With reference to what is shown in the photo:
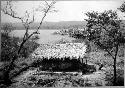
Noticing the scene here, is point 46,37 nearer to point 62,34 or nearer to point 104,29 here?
point 62,34

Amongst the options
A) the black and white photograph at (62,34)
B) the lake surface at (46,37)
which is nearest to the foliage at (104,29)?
the black and white photograph at (62,34)

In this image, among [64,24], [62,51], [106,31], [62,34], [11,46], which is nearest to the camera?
[64,24]

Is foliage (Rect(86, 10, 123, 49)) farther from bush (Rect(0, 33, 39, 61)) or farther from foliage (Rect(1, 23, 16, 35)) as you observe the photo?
foliage (Rect(1, 23, 16, 35))

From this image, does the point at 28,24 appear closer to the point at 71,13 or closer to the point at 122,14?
the point at 71,13

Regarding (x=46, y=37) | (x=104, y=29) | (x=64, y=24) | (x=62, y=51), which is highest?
(x=64, y=24)

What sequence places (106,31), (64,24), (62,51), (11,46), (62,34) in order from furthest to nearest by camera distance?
(62,51)
(11,46)
(106,31)
(62,34)
(64,24)

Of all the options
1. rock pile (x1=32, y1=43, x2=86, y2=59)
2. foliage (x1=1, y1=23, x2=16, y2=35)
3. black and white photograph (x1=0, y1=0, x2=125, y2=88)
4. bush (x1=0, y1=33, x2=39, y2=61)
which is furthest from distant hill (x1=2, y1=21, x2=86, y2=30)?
rock pile (x1=32, y1=43, x2=86, y2=59)

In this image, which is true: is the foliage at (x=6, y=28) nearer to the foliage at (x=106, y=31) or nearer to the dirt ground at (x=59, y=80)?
the dirt ground at (x=59, y=80)

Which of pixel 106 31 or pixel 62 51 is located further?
pixel 62 51

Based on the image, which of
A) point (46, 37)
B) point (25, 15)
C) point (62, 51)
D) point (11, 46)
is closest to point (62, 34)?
point (46, 37)

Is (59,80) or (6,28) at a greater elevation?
(6,28)
